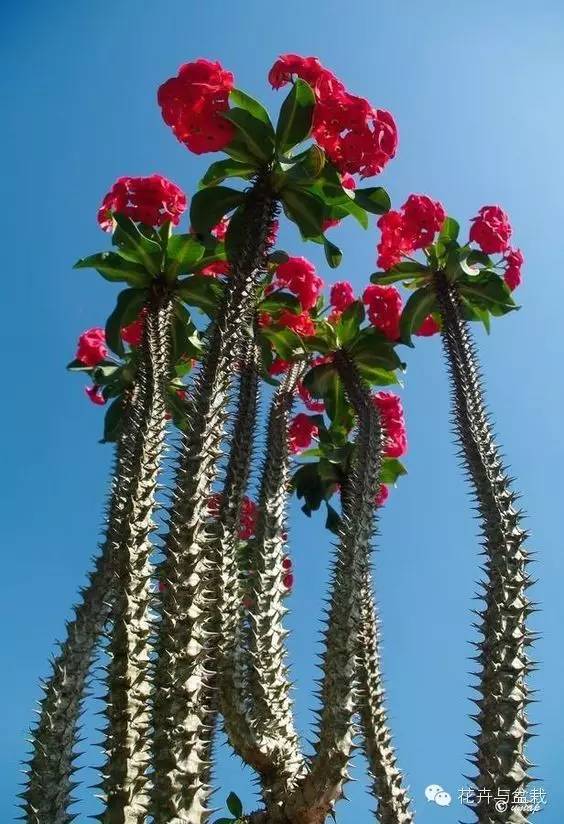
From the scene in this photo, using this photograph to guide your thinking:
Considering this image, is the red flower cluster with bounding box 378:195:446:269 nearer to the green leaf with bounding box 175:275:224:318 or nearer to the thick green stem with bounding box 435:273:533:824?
the thick green stem with bounding box 435:273:533:824

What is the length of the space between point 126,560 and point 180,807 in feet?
5.35

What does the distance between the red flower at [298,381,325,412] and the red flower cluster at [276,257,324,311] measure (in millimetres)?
967

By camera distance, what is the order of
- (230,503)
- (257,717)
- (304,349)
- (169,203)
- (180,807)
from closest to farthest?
(180,807) < (257,717) < (230,503) < (169,203) < (304,349)

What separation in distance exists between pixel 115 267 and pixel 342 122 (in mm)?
2280

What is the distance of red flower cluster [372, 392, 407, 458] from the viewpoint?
796cm

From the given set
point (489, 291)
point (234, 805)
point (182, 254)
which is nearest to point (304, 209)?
point (182, 254)

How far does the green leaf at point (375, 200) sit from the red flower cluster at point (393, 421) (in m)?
2.58

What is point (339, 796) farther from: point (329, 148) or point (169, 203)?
point (169, 203)

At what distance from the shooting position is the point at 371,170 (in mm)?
5594

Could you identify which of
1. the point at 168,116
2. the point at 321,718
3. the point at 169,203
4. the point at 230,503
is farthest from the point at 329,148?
the point at 321,718

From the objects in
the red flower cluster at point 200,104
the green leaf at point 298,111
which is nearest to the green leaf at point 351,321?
the green leaf at point 298,111

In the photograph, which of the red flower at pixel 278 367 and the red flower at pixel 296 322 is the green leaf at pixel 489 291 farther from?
the red flower at pixel 278 367

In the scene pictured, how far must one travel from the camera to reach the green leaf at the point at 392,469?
8164mm

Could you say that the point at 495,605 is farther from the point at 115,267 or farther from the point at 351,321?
the point at 115,267
